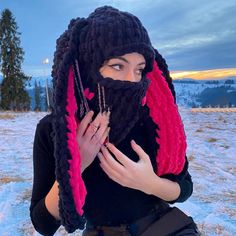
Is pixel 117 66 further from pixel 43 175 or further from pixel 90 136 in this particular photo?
pixel 43 175

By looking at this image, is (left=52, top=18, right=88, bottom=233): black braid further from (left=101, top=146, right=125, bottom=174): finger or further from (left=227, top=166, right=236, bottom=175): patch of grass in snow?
(left=227, top=166, right=236, bottom=175): patch of grass in snow

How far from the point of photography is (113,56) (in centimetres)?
177

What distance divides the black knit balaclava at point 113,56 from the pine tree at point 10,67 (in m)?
33.1

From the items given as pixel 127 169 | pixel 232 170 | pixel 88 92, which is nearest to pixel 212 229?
pixel 127 169

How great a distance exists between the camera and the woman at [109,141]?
67.3 inches

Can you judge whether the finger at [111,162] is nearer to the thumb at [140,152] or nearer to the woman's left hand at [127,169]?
the woman's left hand at [127,169]

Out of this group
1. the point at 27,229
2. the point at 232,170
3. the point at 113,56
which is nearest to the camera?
the point at 113,56

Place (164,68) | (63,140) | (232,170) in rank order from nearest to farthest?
1. (63,140)
2. (164,68)
3. (232,170)

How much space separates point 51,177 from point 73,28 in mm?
790

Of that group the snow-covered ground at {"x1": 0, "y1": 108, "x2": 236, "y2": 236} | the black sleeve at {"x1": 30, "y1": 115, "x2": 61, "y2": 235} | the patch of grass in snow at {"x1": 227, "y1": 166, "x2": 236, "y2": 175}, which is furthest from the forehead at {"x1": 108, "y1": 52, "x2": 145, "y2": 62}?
the patch of grass in snow at {"x1": 227, "y1": 166, "x2": 236, "y2": 175}

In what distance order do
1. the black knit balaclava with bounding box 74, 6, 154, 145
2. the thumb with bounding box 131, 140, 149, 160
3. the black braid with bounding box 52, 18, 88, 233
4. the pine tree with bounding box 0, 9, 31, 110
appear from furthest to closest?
the pine tree with bounding box 0, 9, 31, 110, the thumb with bounding box 131, 140, 149, 160, the black knit balaclava with bounding box 74, 6, 154, 145, the black braid with bounding box 52, 18, 88, 233

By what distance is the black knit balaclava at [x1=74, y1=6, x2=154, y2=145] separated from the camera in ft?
5.80

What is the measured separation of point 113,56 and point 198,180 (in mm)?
4568

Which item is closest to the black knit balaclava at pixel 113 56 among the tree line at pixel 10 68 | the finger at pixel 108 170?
the finger at pixel 108 170
